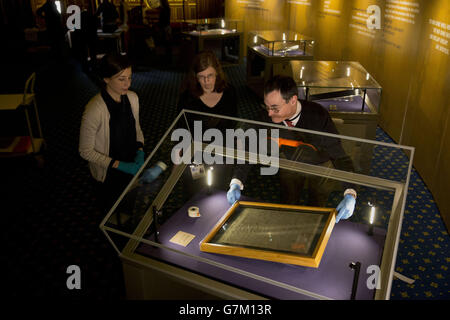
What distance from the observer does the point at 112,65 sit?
7.72 feet

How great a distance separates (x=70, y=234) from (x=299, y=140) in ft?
7.94

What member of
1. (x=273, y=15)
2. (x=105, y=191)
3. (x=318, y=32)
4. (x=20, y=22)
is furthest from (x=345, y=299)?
(x=20, y=22)

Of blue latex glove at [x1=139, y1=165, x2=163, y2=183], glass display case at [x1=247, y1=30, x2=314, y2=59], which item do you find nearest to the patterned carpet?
blue latex glove at [x1=139, y1=165, x2=163, y2=183]

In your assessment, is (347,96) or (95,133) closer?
(95,133)

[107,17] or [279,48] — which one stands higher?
[107,17]

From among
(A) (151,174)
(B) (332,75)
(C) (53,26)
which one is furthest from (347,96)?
(C) (53,26)

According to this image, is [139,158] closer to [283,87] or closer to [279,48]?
[283,87]

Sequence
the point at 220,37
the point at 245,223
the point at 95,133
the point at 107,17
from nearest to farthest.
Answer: the point at 245,223
the point at 95,133
the point at 107,17
the point at 220,37

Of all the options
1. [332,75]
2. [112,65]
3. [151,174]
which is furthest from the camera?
[332,75]

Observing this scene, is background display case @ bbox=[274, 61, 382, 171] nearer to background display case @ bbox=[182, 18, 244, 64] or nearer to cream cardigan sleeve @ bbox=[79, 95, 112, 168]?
cream cardigan sleeve @ bbox=[79, 95, 112, 168]

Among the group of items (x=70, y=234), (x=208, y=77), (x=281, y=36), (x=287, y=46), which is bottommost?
(x=70, y=234)

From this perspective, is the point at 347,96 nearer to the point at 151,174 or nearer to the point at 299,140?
the point at 299,140

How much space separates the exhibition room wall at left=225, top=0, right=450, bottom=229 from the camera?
416cm

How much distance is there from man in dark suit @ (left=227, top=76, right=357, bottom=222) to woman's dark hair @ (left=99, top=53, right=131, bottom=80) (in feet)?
2.91
